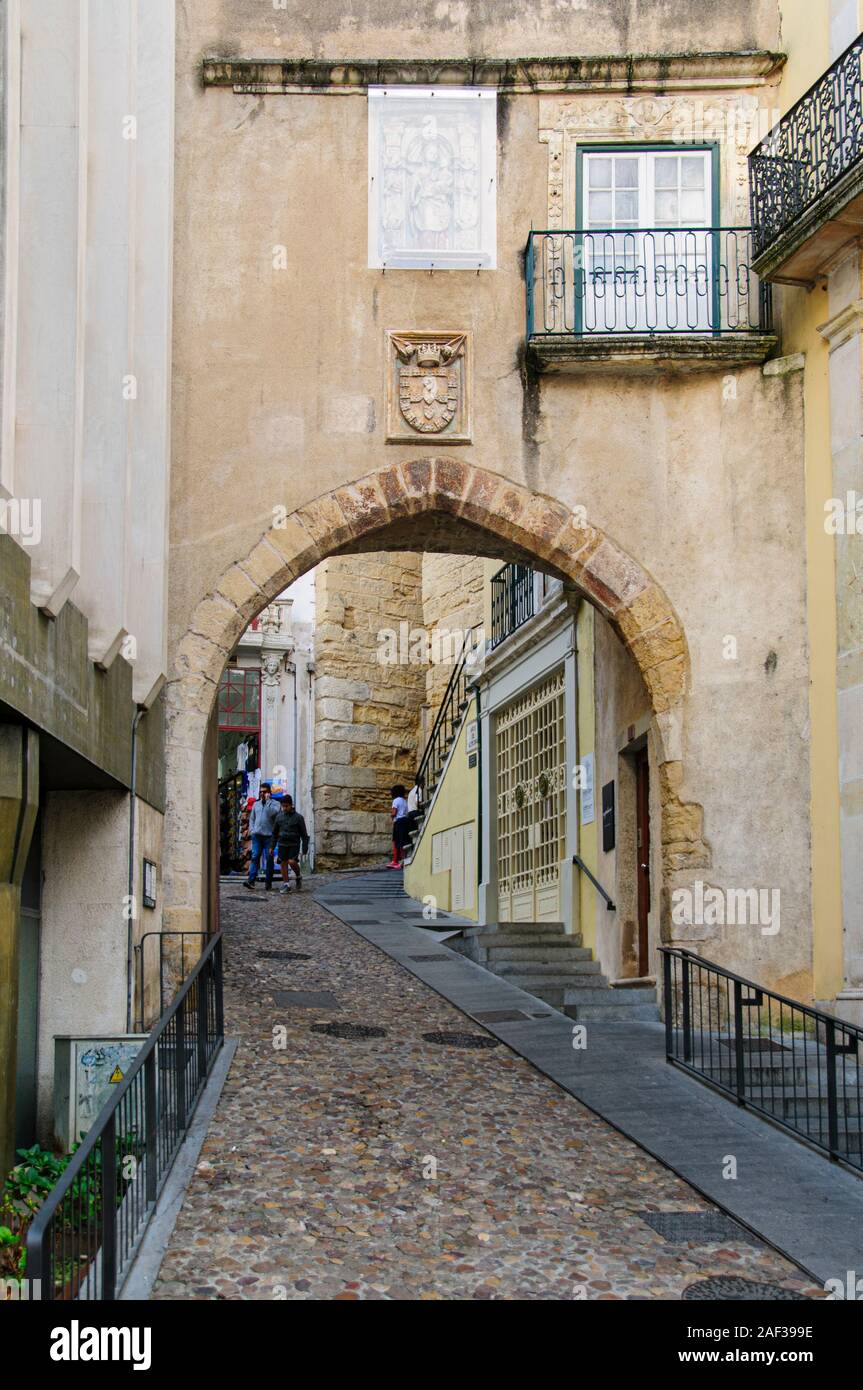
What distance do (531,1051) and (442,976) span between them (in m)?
3.46

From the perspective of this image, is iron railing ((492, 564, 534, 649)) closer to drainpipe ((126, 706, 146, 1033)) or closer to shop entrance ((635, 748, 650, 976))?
shop entrance ((635, 748, 650, 976))

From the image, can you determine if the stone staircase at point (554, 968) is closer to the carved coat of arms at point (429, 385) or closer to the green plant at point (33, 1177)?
the carved coat of arms at point (429, 385)

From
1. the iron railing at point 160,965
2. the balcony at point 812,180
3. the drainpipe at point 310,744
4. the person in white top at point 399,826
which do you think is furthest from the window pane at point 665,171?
the drainpipe at point 310,744

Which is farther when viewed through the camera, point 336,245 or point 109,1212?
point 336,245

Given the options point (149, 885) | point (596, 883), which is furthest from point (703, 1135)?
point (596, 883)

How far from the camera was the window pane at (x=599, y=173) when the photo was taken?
1391 centimetres

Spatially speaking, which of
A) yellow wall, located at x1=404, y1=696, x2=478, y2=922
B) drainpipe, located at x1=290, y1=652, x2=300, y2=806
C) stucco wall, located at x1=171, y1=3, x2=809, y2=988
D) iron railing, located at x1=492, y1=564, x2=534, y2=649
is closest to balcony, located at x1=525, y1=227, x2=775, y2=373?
stucco wall, located at x1=171, y1=3, x2=809, y2=988

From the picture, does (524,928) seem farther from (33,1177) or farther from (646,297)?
(33,1177)

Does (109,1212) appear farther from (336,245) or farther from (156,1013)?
(336,245)

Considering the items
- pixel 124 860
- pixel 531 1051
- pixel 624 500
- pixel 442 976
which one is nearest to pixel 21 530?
pixel 124 860

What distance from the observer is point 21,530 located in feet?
29.0

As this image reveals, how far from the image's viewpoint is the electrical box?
1023 cm

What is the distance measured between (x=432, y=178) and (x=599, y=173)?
1.38 meters

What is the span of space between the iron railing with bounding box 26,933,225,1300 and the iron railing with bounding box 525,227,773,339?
6.46 meters
